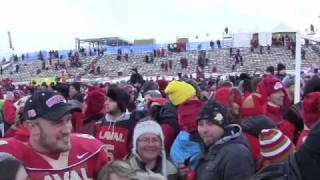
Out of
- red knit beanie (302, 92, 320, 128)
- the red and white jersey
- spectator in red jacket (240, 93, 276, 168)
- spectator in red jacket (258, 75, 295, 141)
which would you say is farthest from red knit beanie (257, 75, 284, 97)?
the red and white jersey

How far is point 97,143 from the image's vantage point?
3.52 meters

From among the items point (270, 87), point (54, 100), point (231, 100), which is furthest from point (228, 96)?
point (54, 100)

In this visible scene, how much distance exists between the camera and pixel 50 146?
128 inches

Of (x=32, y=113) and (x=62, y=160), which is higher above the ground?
(x=32, y=113)

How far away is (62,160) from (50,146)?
4.8 inches

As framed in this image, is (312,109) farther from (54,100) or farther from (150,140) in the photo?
(54,100)

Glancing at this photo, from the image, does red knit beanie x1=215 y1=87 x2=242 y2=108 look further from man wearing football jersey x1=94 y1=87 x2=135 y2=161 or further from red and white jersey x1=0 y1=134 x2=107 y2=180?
red and white jersey x1=0 y1=134 x2=107 y2=180

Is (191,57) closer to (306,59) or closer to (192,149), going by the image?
(306,59)

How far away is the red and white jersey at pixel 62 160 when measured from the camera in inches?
127

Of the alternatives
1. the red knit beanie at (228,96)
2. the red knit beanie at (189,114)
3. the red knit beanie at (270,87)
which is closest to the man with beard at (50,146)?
the red knit beanie at (189,114)

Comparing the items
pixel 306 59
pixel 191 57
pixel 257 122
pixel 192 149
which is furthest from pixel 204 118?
pixel 191 57

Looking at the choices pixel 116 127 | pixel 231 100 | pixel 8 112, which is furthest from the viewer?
pixel 8 112

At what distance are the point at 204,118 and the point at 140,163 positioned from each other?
1.94ft

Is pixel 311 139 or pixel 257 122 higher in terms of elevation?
pixel 311 139
